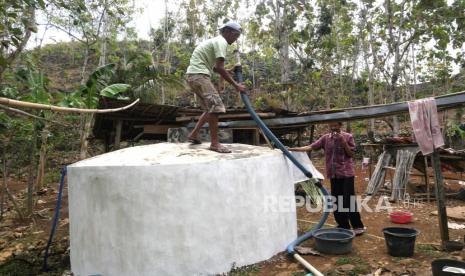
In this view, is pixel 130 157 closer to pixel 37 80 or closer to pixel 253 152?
pixel 253 152

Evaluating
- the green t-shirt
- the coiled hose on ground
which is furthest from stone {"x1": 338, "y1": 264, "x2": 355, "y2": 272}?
the green t-shirt

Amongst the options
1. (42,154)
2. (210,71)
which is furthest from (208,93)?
(42,154)

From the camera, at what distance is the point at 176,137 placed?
751 centimetres

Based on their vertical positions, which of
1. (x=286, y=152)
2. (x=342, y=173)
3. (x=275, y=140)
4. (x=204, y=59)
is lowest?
(x=342, y=173)

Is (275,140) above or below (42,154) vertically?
above

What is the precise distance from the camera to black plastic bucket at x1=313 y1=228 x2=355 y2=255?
527 centimetres

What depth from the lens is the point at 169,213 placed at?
15.5 ft

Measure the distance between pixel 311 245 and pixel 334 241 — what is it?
74 centimetres

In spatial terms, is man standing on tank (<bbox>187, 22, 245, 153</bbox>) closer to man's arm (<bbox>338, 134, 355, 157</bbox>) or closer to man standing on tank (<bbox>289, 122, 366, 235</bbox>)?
man standing on tank (<bbox>289, 122, 366, 235</bbox>)

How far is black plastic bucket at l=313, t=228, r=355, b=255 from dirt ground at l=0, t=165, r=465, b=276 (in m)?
0.10

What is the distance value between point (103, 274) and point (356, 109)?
4.38 meters

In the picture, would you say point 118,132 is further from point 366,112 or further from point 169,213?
point 366,112

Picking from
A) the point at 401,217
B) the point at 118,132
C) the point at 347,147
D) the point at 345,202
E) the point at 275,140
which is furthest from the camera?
the point at 118,132

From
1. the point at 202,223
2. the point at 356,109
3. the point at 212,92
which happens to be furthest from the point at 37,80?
the point at 356,109
